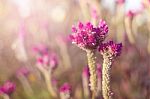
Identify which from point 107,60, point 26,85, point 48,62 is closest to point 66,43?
point 26,85

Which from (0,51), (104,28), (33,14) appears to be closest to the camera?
(104,28)

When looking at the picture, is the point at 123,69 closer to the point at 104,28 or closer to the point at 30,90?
Result: the point at 30,90

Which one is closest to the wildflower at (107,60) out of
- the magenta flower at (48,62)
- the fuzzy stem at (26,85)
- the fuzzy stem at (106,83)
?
the fuzzy stem at (106,83)

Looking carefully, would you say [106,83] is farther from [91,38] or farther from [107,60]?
[91,38]

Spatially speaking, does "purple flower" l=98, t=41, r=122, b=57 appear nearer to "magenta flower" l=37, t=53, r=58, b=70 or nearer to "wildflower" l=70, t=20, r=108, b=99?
A: "wildflower" l=70, t=20, r=108, b=99

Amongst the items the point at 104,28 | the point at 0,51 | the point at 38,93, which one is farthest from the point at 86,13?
the point at 0,51

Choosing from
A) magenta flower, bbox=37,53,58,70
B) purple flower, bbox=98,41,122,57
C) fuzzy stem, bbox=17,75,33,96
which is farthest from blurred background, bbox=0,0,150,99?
purple flower, bbox=98,41,122,57
